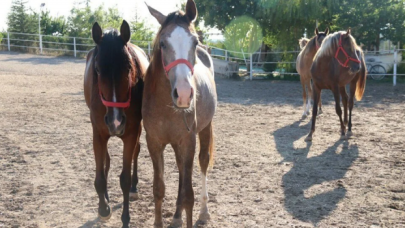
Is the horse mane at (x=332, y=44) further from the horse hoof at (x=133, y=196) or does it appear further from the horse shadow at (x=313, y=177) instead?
the horse hoof at (x=133, y=196)

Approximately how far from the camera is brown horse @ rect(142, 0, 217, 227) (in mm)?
2891

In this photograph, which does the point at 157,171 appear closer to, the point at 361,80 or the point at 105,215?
the point at 105,215

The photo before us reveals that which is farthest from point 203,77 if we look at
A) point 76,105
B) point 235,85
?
point 235,85

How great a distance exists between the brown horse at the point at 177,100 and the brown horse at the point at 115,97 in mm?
215

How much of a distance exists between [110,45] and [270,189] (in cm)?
251

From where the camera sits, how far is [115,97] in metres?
3.38

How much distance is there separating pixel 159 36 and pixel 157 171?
1.17m

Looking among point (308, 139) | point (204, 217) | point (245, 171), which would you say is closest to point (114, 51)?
point (204, 217)

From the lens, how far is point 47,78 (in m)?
16.5

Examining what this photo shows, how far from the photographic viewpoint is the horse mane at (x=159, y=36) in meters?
3.11

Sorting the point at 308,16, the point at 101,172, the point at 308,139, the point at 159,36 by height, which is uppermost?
the point at 308,16

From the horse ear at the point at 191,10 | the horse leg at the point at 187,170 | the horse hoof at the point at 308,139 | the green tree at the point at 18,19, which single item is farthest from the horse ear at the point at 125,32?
the green tree at the point at 18,19

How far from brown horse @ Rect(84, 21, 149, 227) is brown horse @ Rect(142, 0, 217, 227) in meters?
0.22

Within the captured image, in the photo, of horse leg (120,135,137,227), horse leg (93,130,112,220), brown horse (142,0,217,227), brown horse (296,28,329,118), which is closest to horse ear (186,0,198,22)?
brown horse (142,0,217,227)
